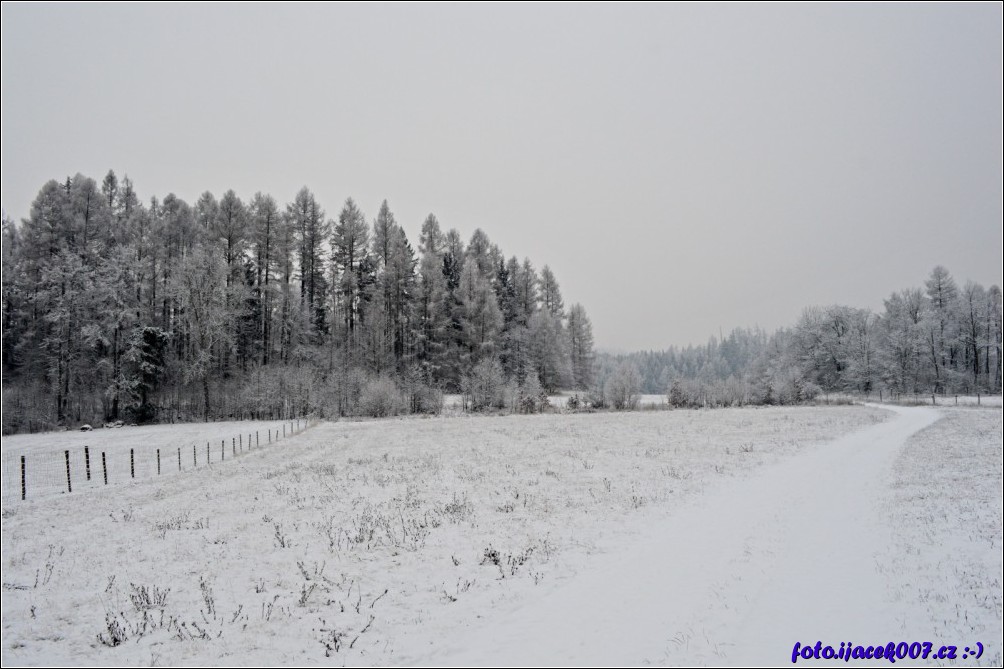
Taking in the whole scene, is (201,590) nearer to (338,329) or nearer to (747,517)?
(747,517)

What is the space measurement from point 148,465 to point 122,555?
1440cm

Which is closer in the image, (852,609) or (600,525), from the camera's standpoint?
(852,609)

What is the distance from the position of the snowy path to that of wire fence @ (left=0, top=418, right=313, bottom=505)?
1657 cm

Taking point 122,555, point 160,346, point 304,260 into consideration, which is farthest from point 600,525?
point 304,260

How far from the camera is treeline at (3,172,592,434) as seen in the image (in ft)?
115

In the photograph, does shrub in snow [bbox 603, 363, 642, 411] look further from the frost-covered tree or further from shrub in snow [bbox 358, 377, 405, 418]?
shrub in snow [bbox 358, 377, 405, 418]

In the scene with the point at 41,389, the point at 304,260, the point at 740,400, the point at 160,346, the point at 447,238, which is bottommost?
the point at 740,400

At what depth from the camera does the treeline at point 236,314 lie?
35062 millimetres

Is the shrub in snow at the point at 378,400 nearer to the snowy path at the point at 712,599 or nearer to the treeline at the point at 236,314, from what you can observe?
the treeline at the point at 236,314

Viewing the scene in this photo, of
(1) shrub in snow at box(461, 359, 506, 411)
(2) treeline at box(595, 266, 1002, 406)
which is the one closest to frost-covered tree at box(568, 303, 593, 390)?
(2) treeline at box(595, 266, 1002, 406)

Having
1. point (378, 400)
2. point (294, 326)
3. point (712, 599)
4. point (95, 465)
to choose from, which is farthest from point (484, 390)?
point (712, 599)

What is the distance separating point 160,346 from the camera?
123 feet

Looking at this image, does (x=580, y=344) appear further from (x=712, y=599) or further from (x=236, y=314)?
(x=712, y=599)

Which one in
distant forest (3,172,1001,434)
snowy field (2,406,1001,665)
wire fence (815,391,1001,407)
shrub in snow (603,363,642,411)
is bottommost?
wire fence (815,391,1001,407)
